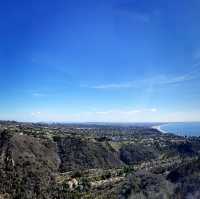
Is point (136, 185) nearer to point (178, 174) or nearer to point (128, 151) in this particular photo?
point (178, 174)

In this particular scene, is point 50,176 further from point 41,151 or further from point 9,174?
point 41,151

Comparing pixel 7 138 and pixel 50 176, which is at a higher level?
pixel 7 138

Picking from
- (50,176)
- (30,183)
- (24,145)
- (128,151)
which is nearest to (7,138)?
(24,145)

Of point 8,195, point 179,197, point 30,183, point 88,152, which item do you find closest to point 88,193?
point 30,183

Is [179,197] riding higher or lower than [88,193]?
higher

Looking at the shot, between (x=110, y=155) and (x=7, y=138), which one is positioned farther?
(x=110, y=155)

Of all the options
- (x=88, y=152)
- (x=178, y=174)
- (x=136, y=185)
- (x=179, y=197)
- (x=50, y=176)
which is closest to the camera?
(x=179, y=197)

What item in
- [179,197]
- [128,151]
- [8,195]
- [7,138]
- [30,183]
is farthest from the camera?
[128,151]

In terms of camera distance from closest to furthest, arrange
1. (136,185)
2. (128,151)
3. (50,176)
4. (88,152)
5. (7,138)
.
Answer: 1. (136,185)
2. (50,176)
3. (7,138)
4. (88,152)
5. (128,151)

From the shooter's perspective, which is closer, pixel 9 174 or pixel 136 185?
pixel 136 185
